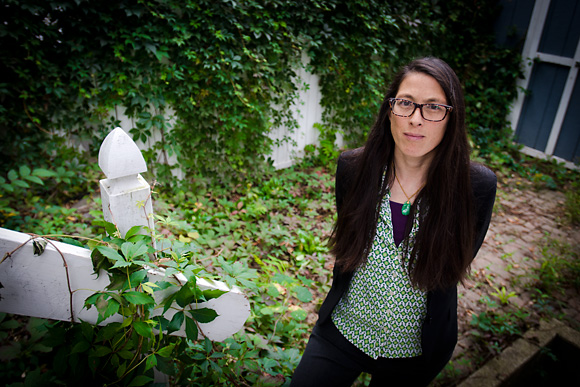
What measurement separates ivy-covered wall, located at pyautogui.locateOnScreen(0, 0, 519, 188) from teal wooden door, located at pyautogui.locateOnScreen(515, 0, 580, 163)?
1408 millimetres

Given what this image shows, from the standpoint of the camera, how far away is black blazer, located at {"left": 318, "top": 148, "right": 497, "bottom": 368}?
1.55 meters

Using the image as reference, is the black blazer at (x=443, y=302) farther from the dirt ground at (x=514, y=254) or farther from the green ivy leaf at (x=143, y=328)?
the dirt ground at (x=514, y=254)

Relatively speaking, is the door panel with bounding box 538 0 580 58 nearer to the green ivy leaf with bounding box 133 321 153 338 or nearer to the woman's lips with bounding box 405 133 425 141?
the woman's lips with bounding box 405 133 425 141

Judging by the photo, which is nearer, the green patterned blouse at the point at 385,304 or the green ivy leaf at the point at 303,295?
the green patterned blouse at the point at 385,304

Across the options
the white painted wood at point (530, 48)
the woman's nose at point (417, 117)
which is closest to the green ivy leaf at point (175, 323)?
the woman's nose at point (417, 117)

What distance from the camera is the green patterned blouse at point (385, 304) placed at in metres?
1.55

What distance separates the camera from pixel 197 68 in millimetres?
3561

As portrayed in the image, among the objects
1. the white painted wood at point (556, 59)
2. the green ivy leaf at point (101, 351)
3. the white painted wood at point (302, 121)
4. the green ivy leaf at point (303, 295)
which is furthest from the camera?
the white painted wood at point (556, 59)

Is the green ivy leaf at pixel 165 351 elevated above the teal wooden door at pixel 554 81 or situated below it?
below

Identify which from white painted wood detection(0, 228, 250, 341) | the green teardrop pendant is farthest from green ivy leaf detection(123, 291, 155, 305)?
the green teardrop pendant

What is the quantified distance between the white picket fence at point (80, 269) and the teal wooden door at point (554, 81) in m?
6.47

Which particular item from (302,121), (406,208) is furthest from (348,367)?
(302,121)

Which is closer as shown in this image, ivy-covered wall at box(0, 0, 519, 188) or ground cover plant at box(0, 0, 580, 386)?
ground cover plant at box(0, 0, 580, 386)

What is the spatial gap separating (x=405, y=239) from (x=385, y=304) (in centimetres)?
31
